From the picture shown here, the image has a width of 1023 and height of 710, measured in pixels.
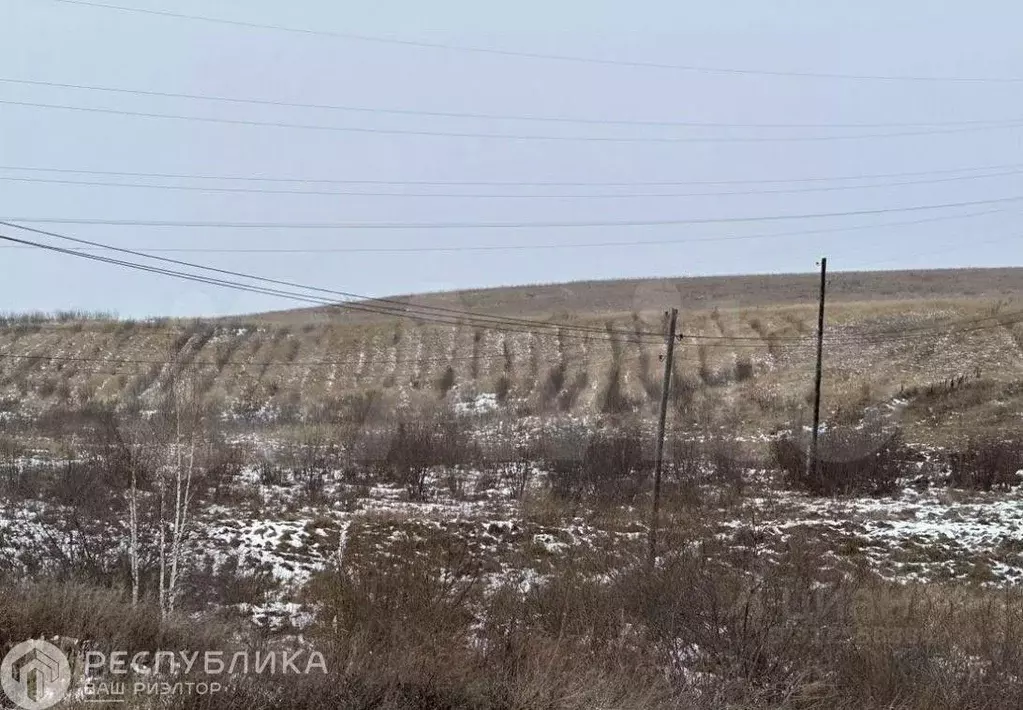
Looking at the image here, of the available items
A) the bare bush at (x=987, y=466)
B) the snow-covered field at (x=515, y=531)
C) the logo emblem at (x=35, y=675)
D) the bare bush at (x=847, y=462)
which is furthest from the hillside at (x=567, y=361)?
the logo emblem at (x=35, y=675)

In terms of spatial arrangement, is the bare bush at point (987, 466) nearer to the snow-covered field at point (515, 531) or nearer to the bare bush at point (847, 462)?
the snow-covered field at point (515, 531)

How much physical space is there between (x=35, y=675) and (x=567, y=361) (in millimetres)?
54886

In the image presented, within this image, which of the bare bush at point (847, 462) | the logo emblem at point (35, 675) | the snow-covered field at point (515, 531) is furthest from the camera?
the bare bush at point (847, 462)

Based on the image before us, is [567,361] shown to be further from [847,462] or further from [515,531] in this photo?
[515,531]

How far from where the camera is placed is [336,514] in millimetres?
24859

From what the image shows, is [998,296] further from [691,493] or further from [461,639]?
[461,639]

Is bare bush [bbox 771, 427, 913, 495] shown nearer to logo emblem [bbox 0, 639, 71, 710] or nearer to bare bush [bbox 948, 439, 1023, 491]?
bare bush [bbox 948, 439, 1023, 491]

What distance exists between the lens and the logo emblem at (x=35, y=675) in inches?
234

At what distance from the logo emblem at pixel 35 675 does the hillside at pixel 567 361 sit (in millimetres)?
39558

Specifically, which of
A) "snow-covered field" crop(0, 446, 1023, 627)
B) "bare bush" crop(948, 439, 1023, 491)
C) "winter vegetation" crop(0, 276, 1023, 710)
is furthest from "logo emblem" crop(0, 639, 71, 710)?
"bare bush" crop(948, 439, 1023, 491)

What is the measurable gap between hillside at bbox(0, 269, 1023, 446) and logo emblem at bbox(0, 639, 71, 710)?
130 ft

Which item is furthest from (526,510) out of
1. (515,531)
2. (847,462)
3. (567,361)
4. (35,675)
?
(567,361)

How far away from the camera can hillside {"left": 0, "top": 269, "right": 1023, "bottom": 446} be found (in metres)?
48.1

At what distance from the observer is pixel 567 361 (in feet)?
199
